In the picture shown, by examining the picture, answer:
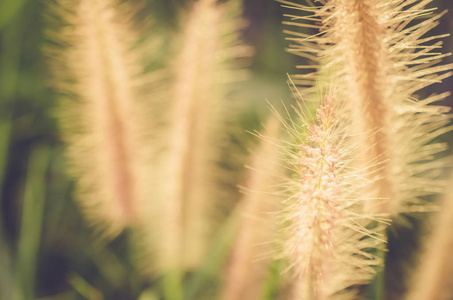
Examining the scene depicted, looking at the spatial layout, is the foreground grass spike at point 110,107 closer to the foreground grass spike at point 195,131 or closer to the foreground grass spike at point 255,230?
the foreground grass spike at point 195,131

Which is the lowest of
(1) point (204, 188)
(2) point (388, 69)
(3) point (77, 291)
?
(3) point (77, 291)

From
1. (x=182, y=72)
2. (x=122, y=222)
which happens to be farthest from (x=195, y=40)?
(x=122, y=222)

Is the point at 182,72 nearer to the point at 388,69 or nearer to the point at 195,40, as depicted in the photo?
the point at 195,40

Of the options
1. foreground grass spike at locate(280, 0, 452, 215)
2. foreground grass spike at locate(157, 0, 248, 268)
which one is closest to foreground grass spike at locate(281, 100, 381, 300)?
foreground grass spike at locate(280, 0, 452, 215)

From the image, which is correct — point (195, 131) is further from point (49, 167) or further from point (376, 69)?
point (49, 167)

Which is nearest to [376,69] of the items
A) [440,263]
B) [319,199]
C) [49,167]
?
[319,199]

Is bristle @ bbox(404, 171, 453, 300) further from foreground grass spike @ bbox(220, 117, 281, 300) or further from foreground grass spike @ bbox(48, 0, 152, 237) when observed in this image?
foreground grass spike @ bbox(48, 0, 152, 237)

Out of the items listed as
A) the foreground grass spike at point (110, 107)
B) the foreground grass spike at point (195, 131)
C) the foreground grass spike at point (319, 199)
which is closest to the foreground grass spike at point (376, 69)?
the foreground grass spike at point (319, 199)
